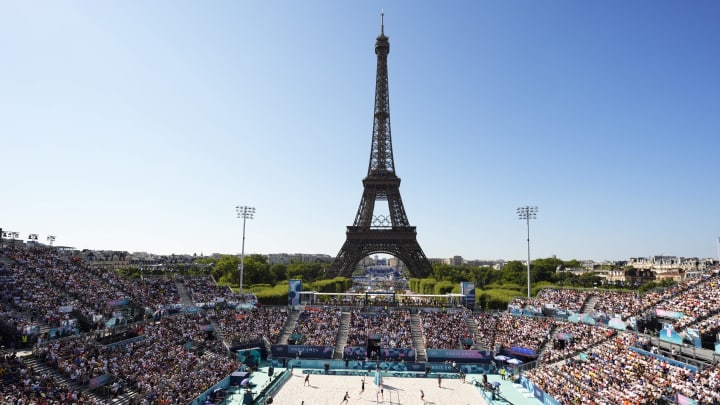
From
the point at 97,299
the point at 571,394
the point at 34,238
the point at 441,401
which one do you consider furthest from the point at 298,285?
the point at 34,238

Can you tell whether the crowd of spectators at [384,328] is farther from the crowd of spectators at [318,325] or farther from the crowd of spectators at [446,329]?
the crowd of spectators at [446,329]

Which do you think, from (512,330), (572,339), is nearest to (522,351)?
(512,330)

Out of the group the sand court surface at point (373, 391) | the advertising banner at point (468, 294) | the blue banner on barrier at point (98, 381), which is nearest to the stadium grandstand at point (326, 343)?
the blue banner on barrier at point (98, 381)

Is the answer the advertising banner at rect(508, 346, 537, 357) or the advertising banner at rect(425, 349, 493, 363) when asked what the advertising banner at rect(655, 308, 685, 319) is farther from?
the advertising banner at rect(425, 349, 493, 363)

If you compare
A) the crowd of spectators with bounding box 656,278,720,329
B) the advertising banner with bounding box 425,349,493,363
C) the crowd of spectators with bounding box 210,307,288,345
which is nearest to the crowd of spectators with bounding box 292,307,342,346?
the crowd of spectators with bounding box 210,307,288,345

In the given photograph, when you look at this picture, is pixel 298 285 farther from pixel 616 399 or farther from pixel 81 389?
pixel 616 399

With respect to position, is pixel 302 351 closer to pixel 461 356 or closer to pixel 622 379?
pixel 461 356
